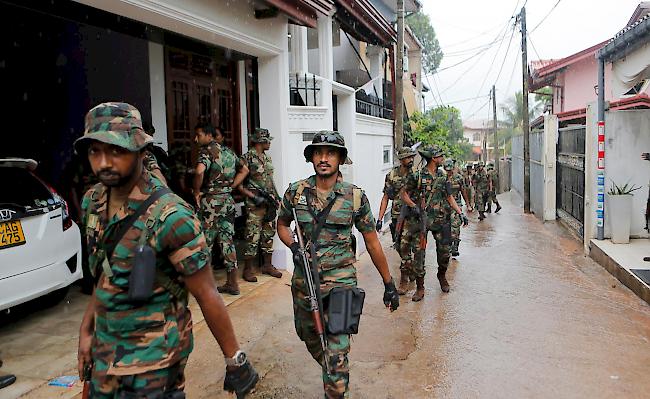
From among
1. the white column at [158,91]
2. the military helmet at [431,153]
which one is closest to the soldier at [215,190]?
the white column at [158,91]

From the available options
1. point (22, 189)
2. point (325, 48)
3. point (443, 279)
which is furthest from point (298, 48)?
point (22, 189)

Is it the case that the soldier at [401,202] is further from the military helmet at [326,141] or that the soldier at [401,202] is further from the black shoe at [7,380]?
the black shoe at [7,380]

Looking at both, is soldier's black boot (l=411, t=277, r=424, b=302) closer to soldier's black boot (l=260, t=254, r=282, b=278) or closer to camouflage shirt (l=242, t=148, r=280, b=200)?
soldier's black boot (l=260, t=254, r=282, b=278)

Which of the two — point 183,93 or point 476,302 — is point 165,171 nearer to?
point 183,93

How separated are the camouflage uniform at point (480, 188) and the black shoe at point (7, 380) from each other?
45.9 ft

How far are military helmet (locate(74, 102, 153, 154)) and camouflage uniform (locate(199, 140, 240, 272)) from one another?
152 inches

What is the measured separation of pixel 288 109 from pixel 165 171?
1.96 metres

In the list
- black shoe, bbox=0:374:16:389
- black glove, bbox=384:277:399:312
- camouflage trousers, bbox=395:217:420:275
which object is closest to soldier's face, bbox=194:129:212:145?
camouflage trousers, bbox=395:217:420:275

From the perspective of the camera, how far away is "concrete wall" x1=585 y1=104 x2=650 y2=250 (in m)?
9.60

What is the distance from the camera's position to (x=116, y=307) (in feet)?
7.45

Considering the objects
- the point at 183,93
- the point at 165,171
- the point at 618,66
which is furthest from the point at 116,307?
the point at 618,66

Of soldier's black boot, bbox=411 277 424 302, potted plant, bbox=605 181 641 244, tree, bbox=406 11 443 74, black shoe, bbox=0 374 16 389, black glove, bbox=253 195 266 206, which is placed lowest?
soldier's black boot, bbox=411 277 424 302

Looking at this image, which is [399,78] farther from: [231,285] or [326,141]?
[326,141]

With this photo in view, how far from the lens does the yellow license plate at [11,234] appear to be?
14.2 ft
